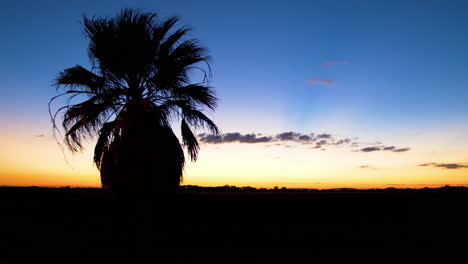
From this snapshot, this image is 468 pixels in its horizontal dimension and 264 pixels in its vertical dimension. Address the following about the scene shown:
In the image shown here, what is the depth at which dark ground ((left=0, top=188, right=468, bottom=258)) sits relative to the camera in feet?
24.2

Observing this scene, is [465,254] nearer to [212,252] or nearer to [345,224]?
[345,224]

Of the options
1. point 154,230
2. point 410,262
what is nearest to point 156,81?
point 154,230

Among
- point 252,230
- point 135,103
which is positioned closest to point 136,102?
point 135,103

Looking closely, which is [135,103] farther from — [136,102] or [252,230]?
[252,230]

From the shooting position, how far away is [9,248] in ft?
25.2

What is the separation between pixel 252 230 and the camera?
9.34m

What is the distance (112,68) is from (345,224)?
7.76 metres

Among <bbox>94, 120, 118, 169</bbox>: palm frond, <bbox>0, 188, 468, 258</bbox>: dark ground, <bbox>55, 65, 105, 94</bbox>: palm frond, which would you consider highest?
<bbox>55, 65, 105, 94</bbox>: palm frond

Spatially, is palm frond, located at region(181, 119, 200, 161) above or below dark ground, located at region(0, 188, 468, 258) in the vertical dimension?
above

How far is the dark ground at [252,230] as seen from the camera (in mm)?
7391

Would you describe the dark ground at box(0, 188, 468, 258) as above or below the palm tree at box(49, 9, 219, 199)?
below

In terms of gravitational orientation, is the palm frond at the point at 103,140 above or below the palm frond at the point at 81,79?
below

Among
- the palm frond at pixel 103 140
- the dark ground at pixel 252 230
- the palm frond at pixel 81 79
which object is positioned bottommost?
the dark ground at pixel 252 230

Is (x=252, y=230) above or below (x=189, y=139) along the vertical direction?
below
